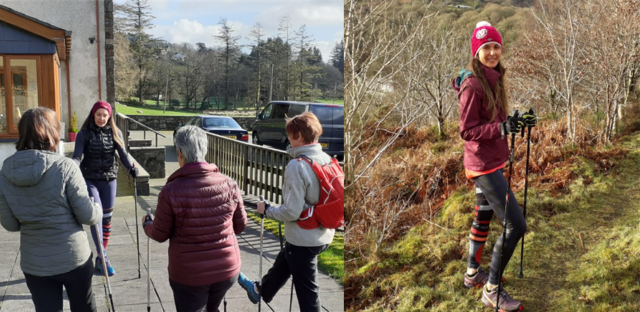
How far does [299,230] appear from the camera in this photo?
7.30ft

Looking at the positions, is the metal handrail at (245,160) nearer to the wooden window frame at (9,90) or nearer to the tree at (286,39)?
the tree at (286,39)

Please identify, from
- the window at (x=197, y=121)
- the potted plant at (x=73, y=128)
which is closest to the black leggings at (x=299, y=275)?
the window at (x=197, y=121)

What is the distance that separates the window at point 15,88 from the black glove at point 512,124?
7.73 ft

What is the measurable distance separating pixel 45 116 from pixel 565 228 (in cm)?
228

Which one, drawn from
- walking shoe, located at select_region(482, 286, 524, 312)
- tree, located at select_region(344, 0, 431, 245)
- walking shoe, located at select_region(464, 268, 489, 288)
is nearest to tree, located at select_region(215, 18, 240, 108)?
tree, located at select_region(344, 0, 431, 245)

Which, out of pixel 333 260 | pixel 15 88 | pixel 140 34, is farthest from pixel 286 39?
pixel 15 88

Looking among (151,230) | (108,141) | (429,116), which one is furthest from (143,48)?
(429,116)

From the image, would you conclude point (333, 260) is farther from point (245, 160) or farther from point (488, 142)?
point (488, 142)

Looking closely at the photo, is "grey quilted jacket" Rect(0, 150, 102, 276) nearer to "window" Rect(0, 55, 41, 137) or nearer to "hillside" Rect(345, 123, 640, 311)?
"window" Rect(0, 55, 41, 137)

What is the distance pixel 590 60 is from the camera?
217 centimetres

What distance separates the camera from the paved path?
2428mm

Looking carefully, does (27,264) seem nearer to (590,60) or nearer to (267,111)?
(267,111)

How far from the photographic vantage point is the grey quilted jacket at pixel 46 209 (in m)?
1.90

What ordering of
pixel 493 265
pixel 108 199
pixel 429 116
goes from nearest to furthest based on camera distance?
1. pixel 493 265
2. pixel 429 116
3. pixel 108 199
